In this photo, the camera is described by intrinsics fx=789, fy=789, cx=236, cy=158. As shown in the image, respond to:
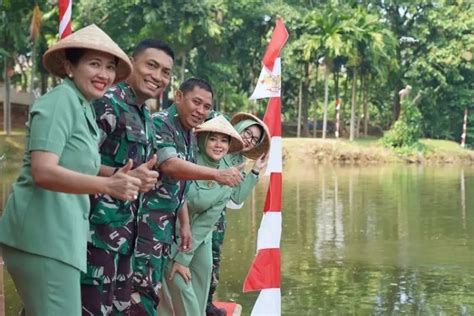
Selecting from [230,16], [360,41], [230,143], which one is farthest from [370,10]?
[230,143]

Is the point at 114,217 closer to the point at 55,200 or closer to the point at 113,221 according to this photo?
the point at 113,221

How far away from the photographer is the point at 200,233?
3994 mm

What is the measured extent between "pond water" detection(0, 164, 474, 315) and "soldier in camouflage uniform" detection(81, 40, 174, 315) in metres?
3.15

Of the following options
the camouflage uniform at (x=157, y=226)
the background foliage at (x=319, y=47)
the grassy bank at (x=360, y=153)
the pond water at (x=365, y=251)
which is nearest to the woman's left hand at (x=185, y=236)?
the camouflage uniform at (x=157, y=226)

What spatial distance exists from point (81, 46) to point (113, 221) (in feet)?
2.20

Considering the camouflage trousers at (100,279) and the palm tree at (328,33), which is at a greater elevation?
the palm tree at (328,33)

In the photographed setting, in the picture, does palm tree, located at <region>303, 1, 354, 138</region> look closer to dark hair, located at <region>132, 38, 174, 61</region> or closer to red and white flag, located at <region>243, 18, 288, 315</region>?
red and white flag, located at <region>243, 18, 288, 315</region>

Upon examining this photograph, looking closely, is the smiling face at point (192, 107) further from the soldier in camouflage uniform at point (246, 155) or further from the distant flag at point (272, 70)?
the distant flag at point (272, 70)

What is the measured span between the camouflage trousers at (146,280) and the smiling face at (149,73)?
660 mm

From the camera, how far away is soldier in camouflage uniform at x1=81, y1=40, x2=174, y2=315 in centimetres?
284

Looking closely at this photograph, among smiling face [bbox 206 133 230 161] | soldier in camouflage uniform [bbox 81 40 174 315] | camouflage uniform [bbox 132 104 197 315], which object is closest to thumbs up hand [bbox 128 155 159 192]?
soldier in camouflage uniform [bbox 81 40 174 315]

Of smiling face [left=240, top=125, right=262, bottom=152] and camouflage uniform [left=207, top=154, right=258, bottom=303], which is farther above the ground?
smiling face [left=240, top=125, right=262, bottom=152]

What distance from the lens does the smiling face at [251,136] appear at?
4.66 metres

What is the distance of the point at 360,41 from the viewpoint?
104 ft
